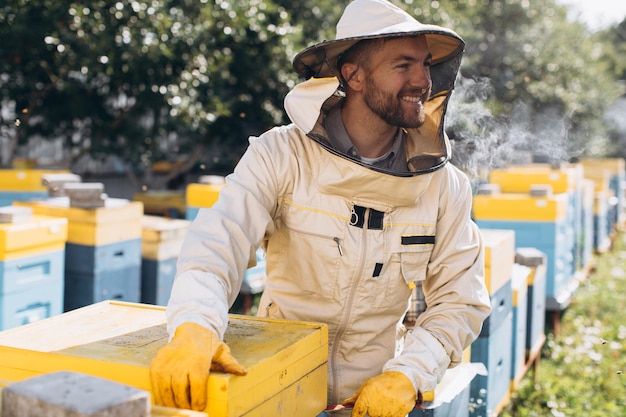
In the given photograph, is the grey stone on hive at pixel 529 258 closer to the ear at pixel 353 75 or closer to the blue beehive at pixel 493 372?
the blue beehive at pixel 493 372

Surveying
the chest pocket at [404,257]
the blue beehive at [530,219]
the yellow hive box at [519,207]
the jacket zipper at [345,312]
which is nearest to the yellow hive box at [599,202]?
the blue beehive at [530,219]

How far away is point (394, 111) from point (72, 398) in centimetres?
120

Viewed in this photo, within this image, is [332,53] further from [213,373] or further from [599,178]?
[599,178]

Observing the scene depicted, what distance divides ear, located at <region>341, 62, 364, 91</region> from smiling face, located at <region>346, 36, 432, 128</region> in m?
0.05

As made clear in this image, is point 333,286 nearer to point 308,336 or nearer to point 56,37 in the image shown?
point 308,336

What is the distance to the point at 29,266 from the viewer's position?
126 inches

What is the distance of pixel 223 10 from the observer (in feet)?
22.5

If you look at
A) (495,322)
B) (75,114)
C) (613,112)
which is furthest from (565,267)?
(613,112)

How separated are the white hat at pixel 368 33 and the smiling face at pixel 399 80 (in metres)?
0.07

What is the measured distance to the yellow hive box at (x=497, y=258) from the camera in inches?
118

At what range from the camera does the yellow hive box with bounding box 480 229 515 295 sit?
2.99m

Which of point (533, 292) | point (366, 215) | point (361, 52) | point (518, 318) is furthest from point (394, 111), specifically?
point (533, 292)

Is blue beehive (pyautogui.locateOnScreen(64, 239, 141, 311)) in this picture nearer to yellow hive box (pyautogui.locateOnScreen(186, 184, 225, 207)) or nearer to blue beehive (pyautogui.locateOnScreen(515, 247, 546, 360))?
yellow hive box (pyautogui.locateOnScreen(186, 184, 225, 207))

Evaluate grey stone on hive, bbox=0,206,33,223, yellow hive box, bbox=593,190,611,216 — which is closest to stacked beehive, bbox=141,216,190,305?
grey stone on hive, bbox=0,206,33,223
